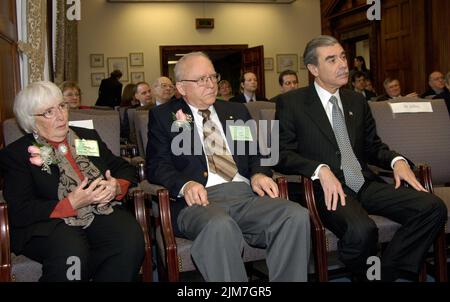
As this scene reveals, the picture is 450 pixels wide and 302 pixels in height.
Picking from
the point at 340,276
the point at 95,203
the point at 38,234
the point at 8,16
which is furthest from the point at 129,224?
the point at 8,16

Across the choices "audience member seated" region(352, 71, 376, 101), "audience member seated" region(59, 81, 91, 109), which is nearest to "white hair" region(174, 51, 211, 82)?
"audience member seated" region(59, 81, 91, 109)

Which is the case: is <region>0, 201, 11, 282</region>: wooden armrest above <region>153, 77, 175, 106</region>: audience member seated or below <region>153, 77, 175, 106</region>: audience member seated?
below

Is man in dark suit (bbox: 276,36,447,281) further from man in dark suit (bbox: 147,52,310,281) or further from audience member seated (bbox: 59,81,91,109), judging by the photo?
audience member seated (bbox: 59,81,91,109)

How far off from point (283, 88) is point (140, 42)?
560cm

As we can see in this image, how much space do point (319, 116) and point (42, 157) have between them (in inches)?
58.7

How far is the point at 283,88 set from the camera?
6.06m

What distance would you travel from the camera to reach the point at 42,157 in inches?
88.4

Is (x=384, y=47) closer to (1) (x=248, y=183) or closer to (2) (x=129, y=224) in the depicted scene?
(1) (x=248, y=183)

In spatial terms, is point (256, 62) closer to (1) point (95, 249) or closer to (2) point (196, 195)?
(2) point (196, 195)

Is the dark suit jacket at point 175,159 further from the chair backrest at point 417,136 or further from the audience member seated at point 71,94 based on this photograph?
the audience member seated at point 71,94

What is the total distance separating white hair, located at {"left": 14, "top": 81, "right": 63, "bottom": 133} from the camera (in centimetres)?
229

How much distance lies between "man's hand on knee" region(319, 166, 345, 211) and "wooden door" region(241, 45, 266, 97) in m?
8.24

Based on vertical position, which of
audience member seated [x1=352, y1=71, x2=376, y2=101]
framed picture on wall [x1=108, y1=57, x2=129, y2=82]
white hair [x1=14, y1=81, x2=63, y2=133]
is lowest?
white hair [x1=14, y1=81, x2=63, y2=133]

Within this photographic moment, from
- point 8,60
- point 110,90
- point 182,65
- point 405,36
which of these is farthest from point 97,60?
point 182,65
